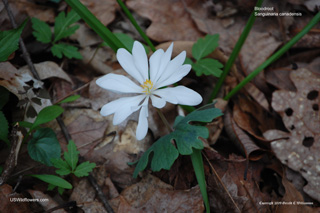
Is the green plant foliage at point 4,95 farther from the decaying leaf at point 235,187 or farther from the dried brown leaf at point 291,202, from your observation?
the dried brown leaf at point 291,202

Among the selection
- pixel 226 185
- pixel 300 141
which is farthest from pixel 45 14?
pixel 300 141

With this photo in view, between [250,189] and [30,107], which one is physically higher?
[30,107]

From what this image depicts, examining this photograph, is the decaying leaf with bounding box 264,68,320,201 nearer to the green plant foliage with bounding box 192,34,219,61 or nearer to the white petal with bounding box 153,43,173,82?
the green plant foliage with bounding box 192,34,219,61

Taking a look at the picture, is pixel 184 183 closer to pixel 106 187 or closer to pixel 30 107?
pixel 106 187

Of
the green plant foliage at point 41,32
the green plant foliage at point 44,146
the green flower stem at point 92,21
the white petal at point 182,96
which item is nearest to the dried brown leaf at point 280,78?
the white petal at point 182,96

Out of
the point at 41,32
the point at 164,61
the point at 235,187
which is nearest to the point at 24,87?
the point at 41,32

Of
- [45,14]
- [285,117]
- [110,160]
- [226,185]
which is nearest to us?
[226,185]
